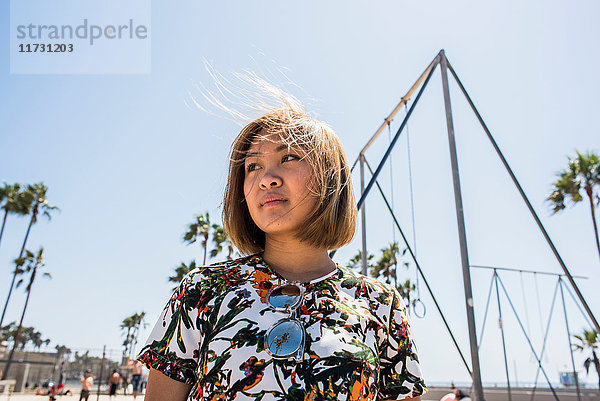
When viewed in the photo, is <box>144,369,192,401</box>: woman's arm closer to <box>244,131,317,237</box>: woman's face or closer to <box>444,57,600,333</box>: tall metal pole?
<box>244,131,317,237</box>: woman's face

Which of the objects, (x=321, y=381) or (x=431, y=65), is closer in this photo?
(x=321, y=381)

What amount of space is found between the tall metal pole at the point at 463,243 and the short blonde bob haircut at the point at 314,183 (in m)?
3.48

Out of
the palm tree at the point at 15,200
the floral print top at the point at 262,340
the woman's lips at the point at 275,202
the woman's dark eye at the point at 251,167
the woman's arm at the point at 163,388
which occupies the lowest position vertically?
the woman's arm at the point at 163,388

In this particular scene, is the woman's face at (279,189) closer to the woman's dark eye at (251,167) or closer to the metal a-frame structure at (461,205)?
the woman's dark eye at (251,167)

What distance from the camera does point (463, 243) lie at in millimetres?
4605

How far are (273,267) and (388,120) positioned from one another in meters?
4.61

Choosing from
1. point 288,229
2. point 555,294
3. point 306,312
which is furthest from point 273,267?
point 555,294

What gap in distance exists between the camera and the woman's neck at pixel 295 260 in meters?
1.27

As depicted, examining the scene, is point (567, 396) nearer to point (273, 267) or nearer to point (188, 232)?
point (188, 232)

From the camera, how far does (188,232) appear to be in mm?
23219

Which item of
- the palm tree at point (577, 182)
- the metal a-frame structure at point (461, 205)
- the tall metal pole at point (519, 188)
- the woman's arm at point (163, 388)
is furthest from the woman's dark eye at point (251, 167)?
the palm tree at point (577, 182)

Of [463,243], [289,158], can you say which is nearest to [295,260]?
[289,158]

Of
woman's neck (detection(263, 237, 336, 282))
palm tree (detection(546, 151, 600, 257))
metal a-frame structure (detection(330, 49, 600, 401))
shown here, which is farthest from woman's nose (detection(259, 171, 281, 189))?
palm tree (detection(546, 151, 600, 257))

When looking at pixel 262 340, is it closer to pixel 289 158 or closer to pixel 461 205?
pixel 289 158
